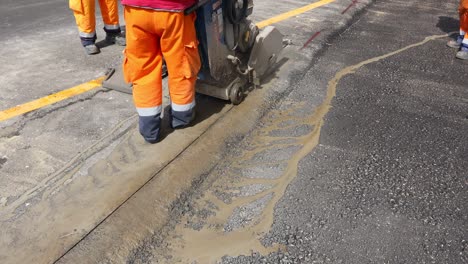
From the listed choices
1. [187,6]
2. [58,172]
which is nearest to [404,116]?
[187,6]

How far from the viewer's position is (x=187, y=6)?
8.71 ft

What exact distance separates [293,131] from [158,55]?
126 cm

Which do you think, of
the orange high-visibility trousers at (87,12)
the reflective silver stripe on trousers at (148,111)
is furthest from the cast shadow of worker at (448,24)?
the orange high-visibility trousers at (87,12)

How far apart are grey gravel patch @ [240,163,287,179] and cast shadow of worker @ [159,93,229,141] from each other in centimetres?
76

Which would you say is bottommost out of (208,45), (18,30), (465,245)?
(465,245)

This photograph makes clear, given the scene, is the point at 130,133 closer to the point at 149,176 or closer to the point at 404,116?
the point at 149,176

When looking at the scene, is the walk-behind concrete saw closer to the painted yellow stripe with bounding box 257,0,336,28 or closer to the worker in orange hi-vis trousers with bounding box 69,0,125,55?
the worker in orange hi-vis trousers with bounding box 69,0,125,55

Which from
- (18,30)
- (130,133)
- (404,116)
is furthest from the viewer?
(18,30)

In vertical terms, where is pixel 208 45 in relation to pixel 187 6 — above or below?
below

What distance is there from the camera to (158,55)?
9.51ft

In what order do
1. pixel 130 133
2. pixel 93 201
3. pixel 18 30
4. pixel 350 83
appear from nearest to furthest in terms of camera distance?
pixel 93 201, pixel 130 133, pixel 350 83, pixel 18 30

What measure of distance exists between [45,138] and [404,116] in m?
3.05

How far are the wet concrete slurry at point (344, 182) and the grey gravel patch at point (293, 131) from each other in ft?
0.05

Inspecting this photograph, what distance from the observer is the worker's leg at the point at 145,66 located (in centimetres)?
269
